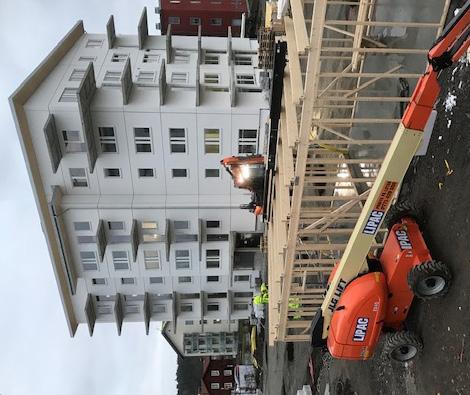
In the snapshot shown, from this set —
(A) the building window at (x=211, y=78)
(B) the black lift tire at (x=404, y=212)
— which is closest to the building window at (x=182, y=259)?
(A) the building window at (x=211, y=78)

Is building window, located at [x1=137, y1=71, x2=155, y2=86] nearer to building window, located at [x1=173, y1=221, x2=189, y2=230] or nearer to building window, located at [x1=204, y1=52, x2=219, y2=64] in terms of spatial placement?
building window, located at [x1=204, y1=52, x2=219, y2=64]

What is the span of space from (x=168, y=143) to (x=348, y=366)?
38.9ft

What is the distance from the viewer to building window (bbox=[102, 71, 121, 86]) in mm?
18734

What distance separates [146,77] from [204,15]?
18.3 meters

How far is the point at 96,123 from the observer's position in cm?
1773

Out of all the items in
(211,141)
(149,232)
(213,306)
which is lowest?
(213,306)

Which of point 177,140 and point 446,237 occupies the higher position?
point 446,237

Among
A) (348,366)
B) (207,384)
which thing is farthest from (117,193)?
(207,384)

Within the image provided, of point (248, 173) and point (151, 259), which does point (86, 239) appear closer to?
point (151, 259)

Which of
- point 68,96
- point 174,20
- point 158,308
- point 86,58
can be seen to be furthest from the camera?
point 174,20

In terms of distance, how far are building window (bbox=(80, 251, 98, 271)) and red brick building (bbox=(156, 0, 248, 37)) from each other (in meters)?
22.8

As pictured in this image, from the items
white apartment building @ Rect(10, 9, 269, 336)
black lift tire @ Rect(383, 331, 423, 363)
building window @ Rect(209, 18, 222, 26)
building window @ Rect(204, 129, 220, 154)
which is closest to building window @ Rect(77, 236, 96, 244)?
white apartment building @ Rect(10, 9, 269, 336)

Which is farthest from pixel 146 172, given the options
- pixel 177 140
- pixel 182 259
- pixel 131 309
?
pixel 131 309

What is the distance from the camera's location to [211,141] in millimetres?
18984
